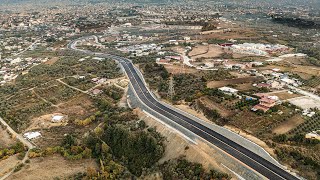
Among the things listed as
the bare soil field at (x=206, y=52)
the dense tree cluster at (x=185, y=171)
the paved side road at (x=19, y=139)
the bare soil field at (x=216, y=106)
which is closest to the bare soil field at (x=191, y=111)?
the bare soil field at (x=216, y=106)

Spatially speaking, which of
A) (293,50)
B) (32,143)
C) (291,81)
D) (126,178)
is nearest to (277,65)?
(291,81)

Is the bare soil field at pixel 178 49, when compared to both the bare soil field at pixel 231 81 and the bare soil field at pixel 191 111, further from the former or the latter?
the bare soil field at pixel 191 111

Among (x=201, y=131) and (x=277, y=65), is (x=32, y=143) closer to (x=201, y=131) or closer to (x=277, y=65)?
(x=201, y=131)

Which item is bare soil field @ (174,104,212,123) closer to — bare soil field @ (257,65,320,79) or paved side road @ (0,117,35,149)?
paved side road @ (0,117,35,149)

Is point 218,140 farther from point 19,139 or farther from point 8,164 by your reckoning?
point 19,139

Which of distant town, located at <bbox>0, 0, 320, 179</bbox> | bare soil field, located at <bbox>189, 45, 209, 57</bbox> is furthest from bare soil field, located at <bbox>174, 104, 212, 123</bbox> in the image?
bare soil field, located at <bbox>189, 45, 209, 57</bbox>

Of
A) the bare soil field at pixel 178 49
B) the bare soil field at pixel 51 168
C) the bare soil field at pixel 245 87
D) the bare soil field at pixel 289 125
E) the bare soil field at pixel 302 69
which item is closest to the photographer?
the bare soil field at pixel 51 168

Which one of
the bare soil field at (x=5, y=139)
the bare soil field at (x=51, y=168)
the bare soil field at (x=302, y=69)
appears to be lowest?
the bare soil field at (x=5, y=139)
